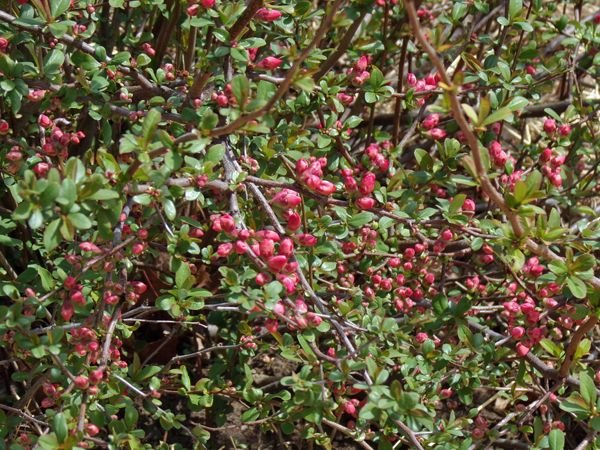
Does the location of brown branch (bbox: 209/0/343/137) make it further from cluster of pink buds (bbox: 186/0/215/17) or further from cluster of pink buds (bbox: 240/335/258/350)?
cluster of pink buds (bbox: 240/335/258/350)

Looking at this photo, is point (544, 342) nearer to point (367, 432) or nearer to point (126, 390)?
point (367, 432)

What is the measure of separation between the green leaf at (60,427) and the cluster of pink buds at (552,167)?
1.08m

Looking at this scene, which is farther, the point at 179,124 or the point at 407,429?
the point at 179,124

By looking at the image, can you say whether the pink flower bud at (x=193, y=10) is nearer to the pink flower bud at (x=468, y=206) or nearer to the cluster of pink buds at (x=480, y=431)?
the pink flower bud at (x=468, y=206)

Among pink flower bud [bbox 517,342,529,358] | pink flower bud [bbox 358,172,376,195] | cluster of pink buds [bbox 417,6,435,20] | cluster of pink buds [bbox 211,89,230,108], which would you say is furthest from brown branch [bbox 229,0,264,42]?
cluster of pink buds [bbox 417,6,435,20]

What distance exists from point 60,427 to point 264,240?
0.44m

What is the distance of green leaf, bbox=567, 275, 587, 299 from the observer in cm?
159

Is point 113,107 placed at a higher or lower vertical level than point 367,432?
higher

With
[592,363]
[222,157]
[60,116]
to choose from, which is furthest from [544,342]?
[60,116]

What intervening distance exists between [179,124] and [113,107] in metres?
0.13

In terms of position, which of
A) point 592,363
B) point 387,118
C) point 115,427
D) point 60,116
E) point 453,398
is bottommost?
point 453,398

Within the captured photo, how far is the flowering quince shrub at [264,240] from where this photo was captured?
149 cm

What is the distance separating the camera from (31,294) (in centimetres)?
155

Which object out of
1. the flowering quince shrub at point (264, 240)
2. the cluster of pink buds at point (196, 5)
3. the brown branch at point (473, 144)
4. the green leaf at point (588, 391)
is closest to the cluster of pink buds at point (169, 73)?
the flowering quince shrub at point (264, 240)
